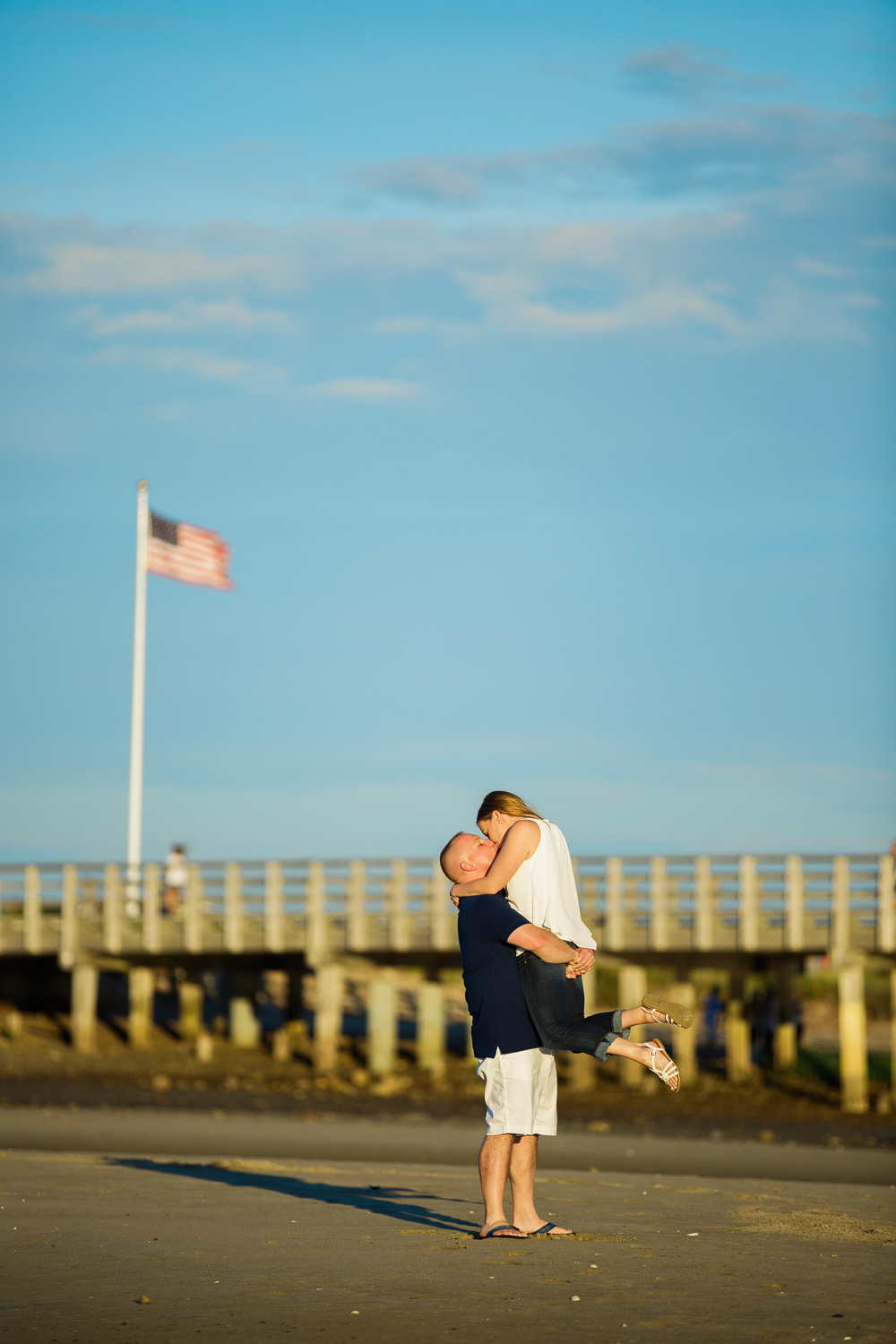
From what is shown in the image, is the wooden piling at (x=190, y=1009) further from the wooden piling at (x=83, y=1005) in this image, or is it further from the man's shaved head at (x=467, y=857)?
the man's shaved head at (x=467, y=857)

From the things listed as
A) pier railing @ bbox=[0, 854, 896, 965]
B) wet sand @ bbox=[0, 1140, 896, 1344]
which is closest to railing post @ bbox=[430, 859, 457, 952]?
pier railing @ bbox=[0, 854, 896, 965]

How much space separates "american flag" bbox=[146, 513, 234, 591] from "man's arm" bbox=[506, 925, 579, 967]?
94.4 ft

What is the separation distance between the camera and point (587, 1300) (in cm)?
737

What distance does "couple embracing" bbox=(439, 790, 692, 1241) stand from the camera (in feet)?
27.8

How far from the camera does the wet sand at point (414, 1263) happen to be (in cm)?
691

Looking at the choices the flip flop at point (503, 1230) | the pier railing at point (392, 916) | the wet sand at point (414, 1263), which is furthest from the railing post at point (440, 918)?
the flip flop at point (503, 1230)

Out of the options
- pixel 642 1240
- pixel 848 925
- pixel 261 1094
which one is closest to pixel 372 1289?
pixel 642 1240

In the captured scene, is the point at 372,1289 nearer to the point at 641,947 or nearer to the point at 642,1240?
the point at 642,1240

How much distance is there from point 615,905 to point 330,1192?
60.7 feet

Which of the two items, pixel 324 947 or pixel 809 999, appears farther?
pixel 809 999

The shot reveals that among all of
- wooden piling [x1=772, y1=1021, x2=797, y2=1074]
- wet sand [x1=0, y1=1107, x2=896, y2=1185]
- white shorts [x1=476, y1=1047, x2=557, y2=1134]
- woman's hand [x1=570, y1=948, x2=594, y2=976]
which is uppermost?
woman's hand [x1=570, y1=948, x2=594, y2=976]

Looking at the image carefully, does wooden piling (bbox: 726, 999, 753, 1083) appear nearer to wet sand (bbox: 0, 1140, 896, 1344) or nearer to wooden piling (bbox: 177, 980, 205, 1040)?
wooden piling (bbox: 177, 980, 205, 1040)

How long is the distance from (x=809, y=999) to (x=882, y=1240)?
50492 mm

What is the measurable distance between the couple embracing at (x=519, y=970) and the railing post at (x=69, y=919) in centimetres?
2583
